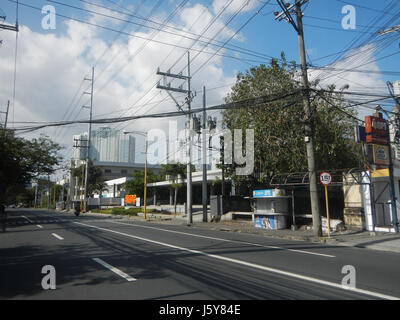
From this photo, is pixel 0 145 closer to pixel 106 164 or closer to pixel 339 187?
pixel 339 187

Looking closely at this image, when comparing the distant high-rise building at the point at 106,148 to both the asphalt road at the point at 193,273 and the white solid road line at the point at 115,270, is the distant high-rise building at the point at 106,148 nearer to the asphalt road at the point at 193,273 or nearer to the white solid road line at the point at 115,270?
the asphalt road at the point at 193,273

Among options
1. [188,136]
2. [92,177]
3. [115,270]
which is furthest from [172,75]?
[92,177]

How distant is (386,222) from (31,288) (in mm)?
17055

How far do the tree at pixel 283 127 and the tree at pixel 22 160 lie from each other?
17.5 meters

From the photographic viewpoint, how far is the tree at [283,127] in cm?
1945

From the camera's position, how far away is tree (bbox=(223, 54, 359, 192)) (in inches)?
766

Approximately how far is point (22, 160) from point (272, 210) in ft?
75.4

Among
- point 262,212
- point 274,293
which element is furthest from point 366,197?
point 274,293

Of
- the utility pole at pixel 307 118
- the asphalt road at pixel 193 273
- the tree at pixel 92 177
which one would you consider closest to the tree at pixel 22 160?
the asphalt road at pixel 193 273

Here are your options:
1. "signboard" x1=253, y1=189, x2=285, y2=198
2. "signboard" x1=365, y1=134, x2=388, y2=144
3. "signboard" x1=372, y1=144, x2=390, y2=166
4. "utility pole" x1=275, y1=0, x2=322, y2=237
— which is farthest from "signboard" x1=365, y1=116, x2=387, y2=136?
"signboard" x1=253, y1=189, x2=285, y2=198

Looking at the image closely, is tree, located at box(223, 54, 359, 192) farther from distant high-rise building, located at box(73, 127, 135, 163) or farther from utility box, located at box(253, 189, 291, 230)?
distant high-rise building, located at box(73, 127, 135, 163)

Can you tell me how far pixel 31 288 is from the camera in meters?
5.59

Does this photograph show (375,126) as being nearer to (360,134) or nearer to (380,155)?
(360,134)

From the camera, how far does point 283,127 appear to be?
1966cm
